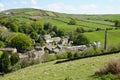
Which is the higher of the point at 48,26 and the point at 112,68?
the point at 112,68

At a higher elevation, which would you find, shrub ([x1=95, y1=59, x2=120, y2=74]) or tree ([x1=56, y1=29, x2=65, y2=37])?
shrub ([x1=95, y1=59, x2=120, y2=74])

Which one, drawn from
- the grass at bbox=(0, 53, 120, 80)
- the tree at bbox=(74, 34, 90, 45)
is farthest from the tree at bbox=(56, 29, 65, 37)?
the grass at bbox=(0, 53, 120, 80)

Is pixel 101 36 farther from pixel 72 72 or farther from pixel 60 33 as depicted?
pixel 72 72

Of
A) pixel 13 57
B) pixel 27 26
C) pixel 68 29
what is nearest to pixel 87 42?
pixel 68 29

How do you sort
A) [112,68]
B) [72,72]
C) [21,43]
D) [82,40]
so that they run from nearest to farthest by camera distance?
[112,68] → [72,72] → [21,43] → [82,40]

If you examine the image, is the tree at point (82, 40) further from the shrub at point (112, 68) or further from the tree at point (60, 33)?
the shrub at point (112, 68)

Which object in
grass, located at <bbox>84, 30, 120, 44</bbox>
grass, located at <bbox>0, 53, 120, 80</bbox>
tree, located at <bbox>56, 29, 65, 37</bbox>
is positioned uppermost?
grass, located at <bbox>0, 53, 120, 80</bbox>

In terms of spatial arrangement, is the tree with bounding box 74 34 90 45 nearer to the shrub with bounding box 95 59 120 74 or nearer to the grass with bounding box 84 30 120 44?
the grass with bounding box 84 30 120 44

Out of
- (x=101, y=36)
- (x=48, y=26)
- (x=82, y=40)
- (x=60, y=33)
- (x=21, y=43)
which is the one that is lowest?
(x=60, y=33)

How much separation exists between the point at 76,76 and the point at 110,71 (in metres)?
1.84

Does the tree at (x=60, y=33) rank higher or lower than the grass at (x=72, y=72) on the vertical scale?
lower

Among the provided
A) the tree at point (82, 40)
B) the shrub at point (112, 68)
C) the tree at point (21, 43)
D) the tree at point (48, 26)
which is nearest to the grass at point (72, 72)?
the shrub at point (112, 68)

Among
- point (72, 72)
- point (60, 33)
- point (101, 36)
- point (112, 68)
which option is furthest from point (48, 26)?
point (112, 68)

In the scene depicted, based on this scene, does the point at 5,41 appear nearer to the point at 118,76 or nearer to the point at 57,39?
the point at 57,39
